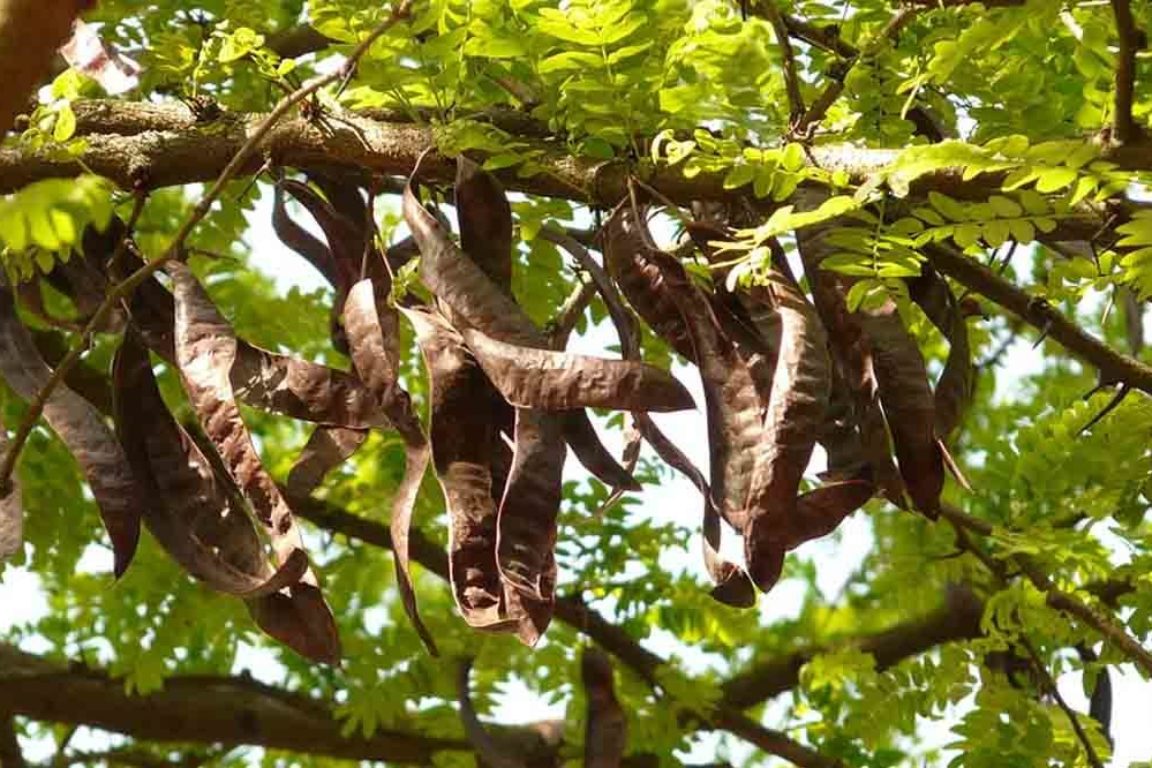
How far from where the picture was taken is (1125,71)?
169 centimetres

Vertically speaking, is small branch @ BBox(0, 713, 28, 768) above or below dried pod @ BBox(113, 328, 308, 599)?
above

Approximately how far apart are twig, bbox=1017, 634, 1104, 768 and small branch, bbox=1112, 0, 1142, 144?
1.22m

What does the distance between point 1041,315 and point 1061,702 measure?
2.89ft

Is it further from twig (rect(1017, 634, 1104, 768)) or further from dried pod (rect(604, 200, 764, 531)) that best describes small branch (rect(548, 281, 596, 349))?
twig (rect(1017, 634, 1104, 768))

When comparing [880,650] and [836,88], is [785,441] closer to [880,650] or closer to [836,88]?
[836,88]

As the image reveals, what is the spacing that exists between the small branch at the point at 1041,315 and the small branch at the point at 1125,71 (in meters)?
0.33

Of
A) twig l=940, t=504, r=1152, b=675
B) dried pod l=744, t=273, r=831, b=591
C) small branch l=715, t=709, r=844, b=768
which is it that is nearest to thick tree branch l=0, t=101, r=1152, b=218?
dried pod l=744, t=273, r=831, b=591

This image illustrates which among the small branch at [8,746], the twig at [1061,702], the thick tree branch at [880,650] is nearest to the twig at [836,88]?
the twig at [1061,702]

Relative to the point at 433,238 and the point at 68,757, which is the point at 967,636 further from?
the point at 433,238

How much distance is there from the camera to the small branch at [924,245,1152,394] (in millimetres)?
2086

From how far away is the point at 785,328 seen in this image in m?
1.80

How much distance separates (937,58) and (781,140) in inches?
7.1

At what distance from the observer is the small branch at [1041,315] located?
2.09 metres

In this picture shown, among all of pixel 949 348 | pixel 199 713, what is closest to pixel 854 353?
pixel 949 348
